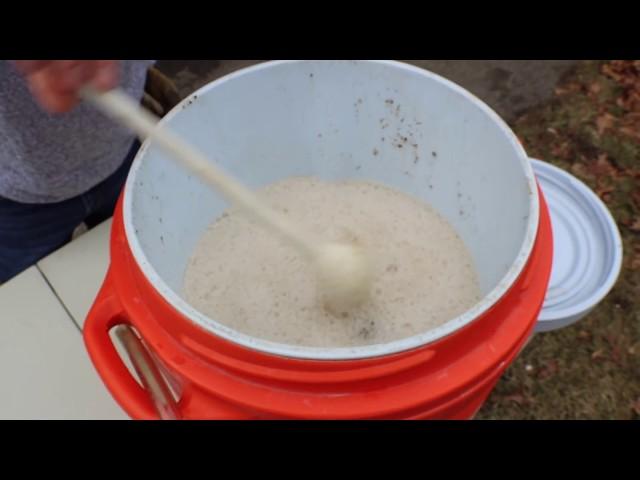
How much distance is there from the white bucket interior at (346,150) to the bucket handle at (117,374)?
0.20 ft

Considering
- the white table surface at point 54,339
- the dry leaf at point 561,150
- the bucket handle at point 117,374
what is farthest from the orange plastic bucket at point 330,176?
the dry leaf at point 561,150

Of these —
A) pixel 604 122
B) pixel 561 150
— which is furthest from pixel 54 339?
pixel 604 122

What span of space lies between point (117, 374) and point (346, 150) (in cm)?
42

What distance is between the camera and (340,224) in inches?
33.8

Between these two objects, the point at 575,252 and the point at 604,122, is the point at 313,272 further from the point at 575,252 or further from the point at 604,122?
the point at 604,122

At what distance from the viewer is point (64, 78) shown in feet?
1.91

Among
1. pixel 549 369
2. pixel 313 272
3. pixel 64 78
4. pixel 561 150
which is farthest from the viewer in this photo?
pixel 561 150

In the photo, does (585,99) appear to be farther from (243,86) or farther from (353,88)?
(243,86)

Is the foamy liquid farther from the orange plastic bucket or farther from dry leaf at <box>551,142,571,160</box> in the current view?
dry leaf at <box>551,142,571,160</box>

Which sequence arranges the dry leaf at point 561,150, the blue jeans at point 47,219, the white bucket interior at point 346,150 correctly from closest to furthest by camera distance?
1. the white bucket interior at point 346,150
2. the blue jeans at point 47,219
3. the dry leaf at point 561,150

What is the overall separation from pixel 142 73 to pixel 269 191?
0.75 ft

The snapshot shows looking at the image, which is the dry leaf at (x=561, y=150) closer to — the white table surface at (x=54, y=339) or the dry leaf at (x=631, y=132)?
the dry leaf at (x=631, y=132)

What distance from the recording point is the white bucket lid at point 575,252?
78cm

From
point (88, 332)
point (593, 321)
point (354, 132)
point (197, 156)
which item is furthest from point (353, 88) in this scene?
point (593, 321)
